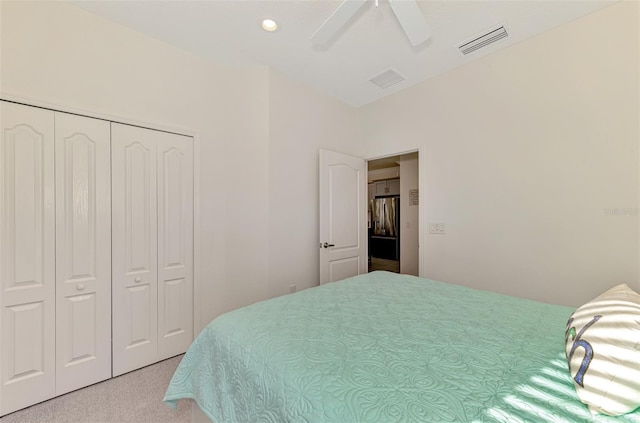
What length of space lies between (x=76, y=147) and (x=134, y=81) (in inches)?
27.7

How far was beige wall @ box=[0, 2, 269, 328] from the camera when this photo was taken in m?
1.82

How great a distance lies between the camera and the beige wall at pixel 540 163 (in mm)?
1943

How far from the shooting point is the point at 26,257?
1.77 meters

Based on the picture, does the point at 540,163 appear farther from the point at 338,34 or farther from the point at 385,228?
the point at 385,228

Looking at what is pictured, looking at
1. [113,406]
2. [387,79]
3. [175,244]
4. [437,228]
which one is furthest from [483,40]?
[113,406]

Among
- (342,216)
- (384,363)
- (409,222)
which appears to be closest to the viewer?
(384,363)

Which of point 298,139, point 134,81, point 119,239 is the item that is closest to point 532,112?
point 298,139

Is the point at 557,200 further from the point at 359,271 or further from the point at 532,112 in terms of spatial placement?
the point at 359,271

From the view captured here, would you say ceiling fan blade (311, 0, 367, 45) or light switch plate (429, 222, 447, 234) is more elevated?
ceiling fan blade (311, 0, 367, 45)

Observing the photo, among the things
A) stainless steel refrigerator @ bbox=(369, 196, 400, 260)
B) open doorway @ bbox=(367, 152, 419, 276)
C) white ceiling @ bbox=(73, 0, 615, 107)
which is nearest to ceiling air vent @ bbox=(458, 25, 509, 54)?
white ceiling @ bbox=(73, 0, 615, 107)

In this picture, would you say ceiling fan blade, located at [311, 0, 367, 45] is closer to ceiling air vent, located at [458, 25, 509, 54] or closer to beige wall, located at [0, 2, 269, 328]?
beige wall, located at [0, 2, 269, 328]

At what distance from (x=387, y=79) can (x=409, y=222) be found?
2.49 m

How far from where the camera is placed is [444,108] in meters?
2.87

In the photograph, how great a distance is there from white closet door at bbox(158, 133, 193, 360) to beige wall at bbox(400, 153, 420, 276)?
335cm
